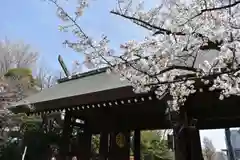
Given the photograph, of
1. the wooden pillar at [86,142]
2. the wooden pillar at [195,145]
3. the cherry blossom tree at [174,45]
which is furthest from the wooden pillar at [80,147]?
the cherry blossom tree at [174,45]

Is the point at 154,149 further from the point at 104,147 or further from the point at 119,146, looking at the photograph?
the point at 104,147

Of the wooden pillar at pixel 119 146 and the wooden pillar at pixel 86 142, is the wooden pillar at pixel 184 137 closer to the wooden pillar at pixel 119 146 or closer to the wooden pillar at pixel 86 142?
the wooden pillar at pixel 119 146

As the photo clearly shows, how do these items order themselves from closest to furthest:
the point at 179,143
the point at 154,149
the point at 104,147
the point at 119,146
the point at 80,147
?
1. the point at 179,143
2. the point at 104,147
3. the point at 119,146
4. the point at 80,147
5. the point at 154,149

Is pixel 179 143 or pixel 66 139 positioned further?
pixel 66 139

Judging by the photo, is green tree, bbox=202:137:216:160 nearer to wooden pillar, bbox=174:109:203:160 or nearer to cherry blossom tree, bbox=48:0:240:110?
wooden pillar, bbox=174:109:203:160

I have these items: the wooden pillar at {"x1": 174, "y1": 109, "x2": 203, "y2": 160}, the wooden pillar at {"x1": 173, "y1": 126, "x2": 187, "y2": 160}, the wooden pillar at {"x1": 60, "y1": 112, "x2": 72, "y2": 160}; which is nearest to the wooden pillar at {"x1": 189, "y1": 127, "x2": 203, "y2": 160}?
the wooden pillar at {"x1": 174, "y1": 109, "x2": 203, "y2": 160}

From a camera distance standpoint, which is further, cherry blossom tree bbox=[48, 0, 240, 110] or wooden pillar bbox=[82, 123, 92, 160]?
wooden pillar bbox=[82, 123, 92, 160]

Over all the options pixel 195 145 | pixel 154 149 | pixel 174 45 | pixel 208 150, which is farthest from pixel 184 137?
pixel 208 150

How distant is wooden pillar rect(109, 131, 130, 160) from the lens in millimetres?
5551

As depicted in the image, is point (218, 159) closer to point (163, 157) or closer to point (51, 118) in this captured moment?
point (163, 157)


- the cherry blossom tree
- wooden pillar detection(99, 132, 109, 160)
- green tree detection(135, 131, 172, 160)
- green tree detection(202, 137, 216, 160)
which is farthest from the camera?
green tree detection(202, 137, 216, 160)

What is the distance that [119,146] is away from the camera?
5.63 meters

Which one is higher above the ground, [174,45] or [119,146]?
[174,45]

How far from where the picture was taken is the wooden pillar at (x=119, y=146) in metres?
5.55
